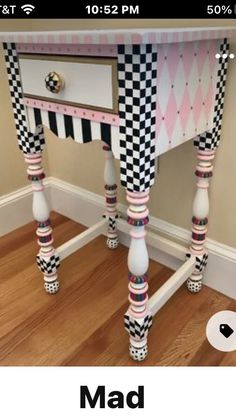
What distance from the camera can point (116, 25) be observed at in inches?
38.9

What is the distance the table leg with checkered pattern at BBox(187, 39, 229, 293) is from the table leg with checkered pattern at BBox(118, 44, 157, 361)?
0.28 meters

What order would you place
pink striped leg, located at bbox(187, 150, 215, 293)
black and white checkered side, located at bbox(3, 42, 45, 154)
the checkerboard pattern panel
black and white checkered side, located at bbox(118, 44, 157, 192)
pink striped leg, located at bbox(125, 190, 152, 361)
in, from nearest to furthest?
black and white checkered side, located at bbox(118, 44, 157, 192) → pink striped leg, located at bbox(125, 190, 152, 361) → black and white checkered side, located at bbox(3, 42, 45, 154) → pink striped leg, located at bbox(187, 150, 215, 293) → the checkerboard pattern panel

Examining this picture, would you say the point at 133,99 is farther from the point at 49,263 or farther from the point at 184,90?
the point at 49,263

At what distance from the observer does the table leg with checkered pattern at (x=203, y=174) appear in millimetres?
844

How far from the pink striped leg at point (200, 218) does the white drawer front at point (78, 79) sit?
36 cm

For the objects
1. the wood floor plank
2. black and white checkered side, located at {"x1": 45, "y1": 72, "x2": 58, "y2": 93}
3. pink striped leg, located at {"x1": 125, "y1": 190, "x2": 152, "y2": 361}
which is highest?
black and white checkered side, located at {"x1": 45, "y1": 72, "x2": 58, "y2": 93}

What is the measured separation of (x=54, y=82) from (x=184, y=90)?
0.27 meters

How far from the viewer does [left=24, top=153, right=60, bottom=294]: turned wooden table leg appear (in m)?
0.93

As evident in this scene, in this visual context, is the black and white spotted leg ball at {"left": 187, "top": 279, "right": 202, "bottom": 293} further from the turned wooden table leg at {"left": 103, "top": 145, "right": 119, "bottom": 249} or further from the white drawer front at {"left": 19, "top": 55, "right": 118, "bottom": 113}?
the white drawer front at {"left": 19, "top": 55, "right": 118, "bottom": 113}

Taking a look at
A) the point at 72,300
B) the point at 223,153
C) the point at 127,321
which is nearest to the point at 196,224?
the point at 223,153
